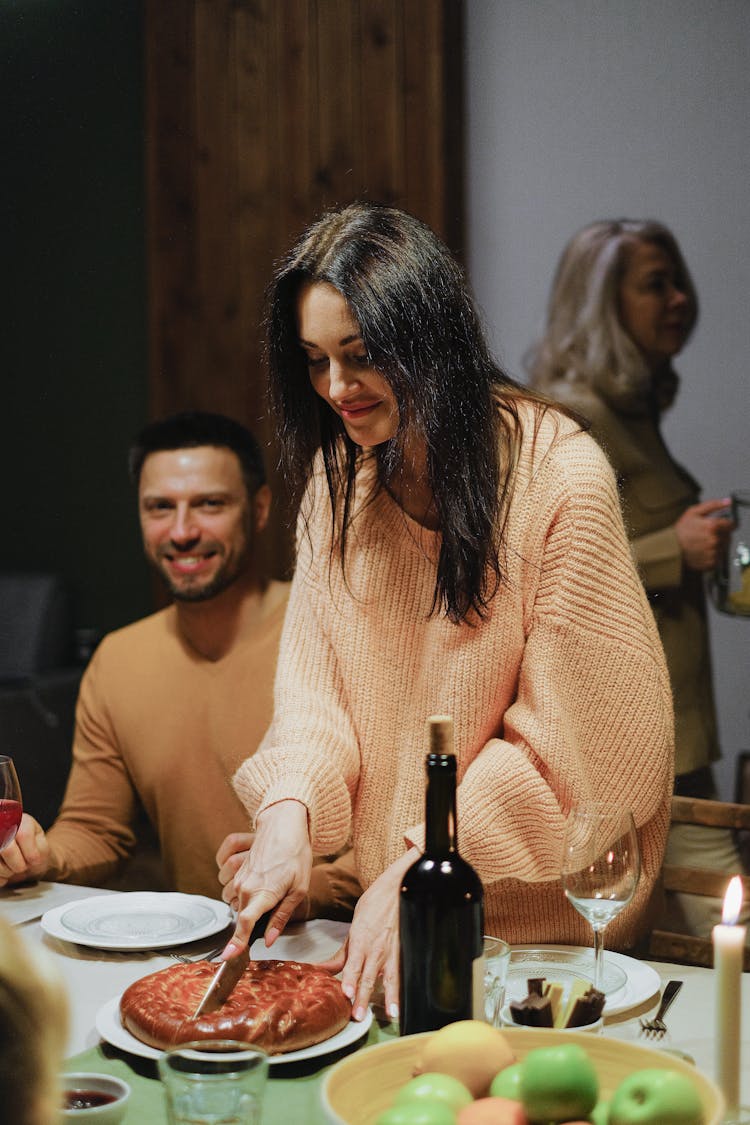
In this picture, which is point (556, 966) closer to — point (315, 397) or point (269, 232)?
point (315, 397)

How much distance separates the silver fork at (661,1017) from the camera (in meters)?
1.14

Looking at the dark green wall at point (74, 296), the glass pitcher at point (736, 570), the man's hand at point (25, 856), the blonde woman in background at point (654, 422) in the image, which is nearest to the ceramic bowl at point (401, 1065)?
the man's hand at point (25, 856)

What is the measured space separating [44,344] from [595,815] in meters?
4.39

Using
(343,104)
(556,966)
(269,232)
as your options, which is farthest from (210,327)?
(556,966)

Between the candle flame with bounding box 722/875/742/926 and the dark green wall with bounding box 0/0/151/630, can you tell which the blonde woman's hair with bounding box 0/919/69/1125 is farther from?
the dark green wall with bounding box 0/0/151/630

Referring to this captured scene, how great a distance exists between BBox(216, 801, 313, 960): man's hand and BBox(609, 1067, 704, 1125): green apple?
0.48 m

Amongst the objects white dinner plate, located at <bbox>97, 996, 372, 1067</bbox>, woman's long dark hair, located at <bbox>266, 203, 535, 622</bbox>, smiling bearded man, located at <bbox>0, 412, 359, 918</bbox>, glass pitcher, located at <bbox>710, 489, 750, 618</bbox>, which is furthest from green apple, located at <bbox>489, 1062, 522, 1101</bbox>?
glass pitcher, located at <bbox>710, 489, 750, 618</bbox>

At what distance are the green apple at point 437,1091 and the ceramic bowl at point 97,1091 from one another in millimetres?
226

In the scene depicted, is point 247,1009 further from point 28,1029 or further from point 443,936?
point 28,1029

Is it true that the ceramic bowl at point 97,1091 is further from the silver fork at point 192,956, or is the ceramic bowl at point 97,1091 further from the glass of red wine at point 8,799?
the glass of red wine at point 8,799

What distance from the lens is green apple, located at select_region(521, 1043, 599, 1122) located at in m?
0.81

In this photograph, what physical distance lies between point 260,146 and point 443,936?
11.1ft

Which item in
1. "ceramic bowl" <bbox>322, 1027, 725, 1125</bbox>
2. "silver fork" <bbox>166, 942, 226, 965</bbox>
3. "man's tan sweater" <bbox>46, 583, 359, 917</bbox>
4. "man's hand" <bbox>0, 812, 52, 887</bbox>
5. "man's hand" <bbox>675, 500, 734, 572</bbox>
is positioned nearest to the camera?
"ceramic bowl" <bbox>322, 1027, 725, 1125</bbox>

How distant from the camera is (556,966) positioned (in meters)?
1.34
